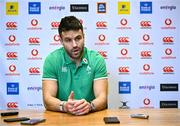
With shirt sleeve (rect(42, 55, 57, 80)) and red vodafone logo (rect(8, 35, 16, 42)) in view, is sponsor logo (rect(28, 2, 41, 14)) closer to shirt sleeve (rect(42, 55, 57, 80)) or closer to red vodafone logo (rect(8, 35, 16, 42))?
red vodafone logo (rect(8, 35, 16, 42))

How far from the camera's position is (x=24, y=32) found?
365cm

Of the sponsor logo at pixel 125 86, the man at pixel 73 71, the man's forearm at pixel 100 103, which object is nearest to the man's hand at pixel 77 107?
the man's forearm at pixel 100 103

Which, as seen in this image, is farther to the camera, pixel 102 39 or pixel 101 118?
pixel 102 39

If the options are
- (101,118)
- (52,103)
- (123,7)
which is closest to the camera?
(101,118)

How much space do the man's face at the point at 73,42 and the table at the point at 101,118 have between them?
0.61 m

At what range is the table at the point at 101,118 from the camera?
169cm

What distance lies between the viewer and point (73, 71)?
2543mm

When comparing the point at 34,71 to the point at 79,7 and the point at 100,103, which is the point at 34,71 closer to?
the point at 79,7

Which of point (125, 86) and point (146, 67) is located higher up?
point (146, 67)

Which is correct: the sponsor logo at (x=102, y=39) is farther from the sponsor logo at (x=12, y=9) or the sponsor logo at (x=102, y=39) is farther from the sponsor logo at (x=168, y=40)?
the sponsor logo at (x=12, y=9)

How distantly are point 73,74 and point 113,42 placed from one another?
122 centimetres

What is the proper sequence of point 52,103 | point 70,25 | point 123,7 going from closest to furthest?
point 52,103, point 70,25, point 123,7

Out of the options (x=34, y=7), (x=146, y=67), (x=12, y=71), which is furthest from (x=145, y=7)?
(x=12, y=71)

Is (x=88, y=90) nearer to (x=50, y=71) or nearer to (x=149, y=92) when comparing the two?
(x=50, y=71)
